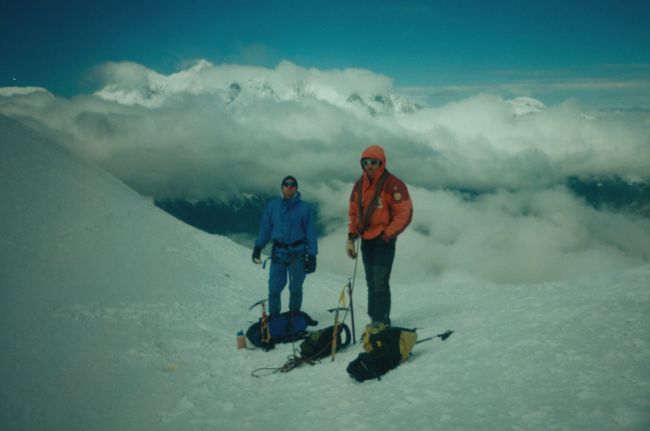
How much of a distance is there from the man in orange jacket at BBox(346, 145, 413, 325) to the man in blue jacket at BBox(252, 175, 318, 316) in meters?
1.70

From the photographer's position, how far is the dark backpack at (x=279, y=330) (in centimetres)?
782

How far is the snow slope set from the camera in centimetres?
418

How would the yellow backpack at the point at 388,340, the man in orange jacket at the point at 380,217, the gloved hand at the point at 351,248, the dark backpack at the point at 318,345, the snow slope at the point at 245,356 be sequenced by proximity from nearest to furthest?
the snow slope at the point at 245,356 → the yellow backpack at the point at 388,340 → the man in orange jacket at the point at 380,217 → the dark backpack at the point at 318,345 → the gloved hand at the point at 351,248

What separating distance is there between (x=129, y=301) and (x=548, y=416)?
9.22 m

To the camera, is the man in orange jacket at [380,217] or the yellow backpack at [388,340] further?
the man in orange jacket at [380,217]

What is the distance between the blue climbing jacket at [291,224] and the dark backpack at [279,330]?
1451 mm

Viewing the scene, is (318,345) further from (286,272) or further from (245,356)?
(286,272)

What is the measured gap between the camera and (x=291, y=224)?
329 inches

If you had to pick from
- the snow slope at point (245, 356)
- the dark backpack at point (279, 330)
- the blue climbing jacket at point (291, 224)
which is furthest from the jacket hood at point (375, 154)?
the dark backpack at point (279, 330)

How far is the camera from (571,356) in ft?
15.5

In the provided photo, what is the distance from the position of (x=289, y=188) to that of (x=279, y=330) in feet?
9.79

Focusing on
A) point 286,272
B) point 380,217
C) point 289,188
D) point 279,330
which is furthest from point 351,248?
point 279,330

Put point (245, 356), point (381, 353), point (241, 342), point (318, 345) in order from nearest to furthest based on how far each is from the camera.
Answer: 1. point (381, 353)
2. point (318, 345)
3. point (245, 356)
4. point (241, 342)

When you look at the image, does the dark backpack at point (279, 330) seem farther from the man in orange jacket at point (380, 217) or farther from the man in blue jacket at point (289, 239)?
the man in orange jacket at point (380, 217)
